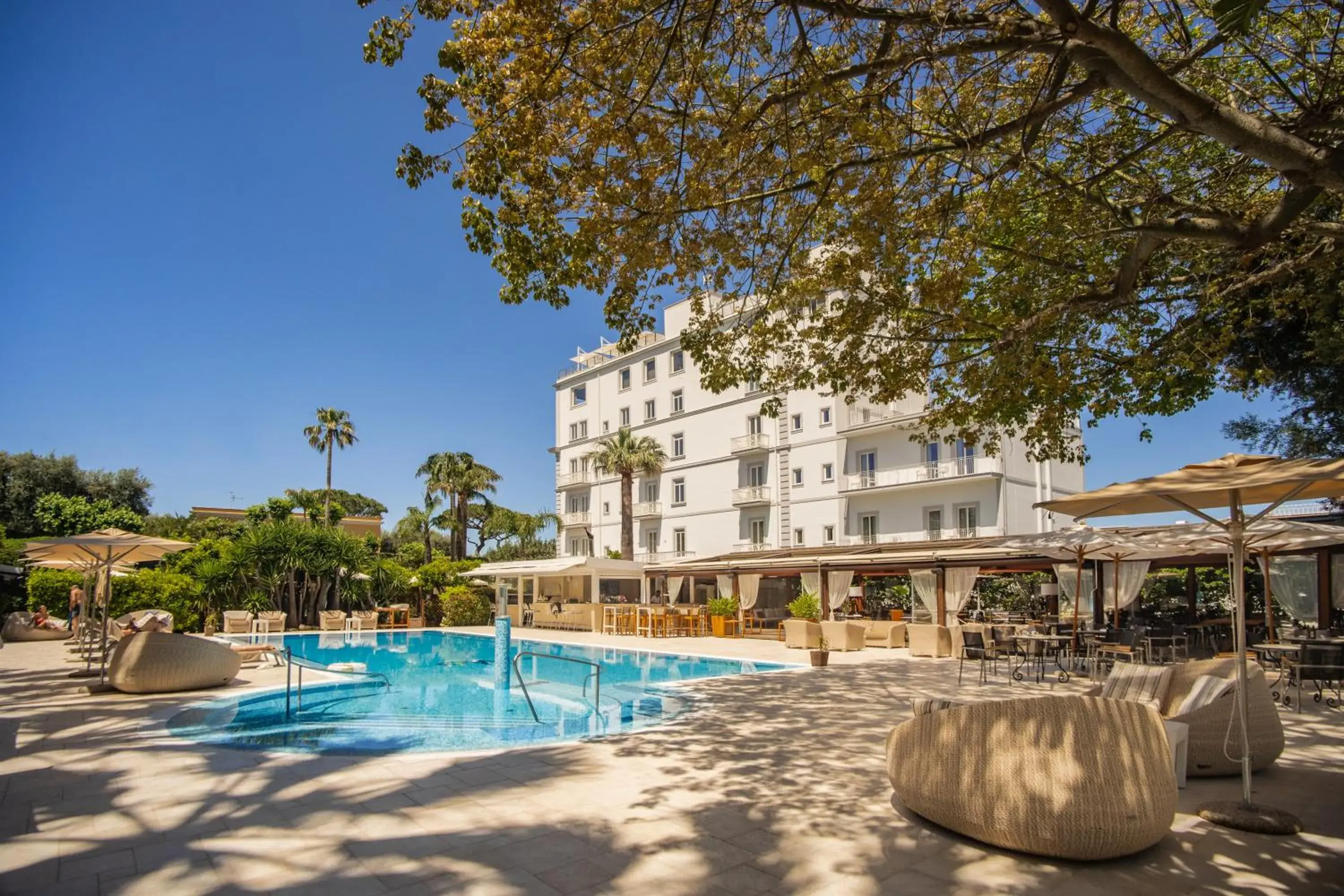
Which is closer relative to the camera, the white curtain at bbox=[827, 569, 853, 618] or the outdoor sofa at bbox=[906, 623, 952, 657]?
the outdoor sofa at bbox=[906, 623, 952, 657]

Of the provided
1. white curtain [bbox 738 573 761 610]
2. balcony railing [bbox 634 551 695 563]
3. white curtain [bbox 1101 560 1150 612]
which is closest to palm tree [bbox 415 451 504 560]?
balcony railing [bbox 634 551 695 563]

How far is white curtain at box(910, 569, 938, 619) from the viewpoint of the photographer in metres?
17.8

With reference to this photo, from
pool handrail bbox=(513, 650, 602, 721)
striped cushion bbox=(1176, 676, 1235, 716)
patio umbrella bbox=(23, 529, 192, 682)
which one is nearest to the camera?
striped cushion bbox=(1176, 676, 1235, 716)

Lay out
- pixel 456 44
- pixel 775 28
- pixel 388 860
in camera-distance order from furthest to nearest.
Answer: pixel 775 28, pixel 456 44, pixel 388 860

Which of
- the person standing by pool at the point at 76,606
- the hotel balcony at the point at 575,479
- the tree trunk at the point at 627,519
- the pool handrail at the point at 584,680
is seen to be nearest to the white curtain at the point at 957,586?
the pool handrail at the point at 584,680

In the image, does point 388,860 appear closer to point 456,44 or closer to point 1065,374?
point 456,44

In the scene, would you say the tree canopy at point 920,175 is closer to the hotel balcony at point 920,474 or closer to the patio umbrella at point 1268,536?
the patio umbrella at point 1268,536

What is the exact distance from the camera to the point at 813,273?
8.26 m

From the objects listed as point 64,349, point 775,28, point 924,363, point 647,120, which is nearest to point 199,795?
point 647,120

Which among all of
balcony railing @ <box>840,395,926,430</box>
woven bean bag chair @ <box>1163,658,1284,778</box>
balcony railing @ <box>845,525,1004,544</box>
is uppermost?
balcony railing @ <box>840,395,926,430</box>

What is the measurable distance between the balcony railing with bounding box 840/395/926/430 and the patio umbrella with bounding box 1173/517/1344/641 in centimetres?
1696

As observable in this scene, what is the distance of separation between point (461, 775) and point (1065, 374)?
7.31 m

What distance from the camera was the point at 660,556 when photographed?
36656mm

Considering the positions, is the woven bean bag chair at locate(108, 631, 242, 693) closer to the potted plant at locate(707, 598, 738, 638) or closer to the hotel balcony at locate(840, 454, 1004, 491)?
the potted plant at locate(707, 598, 738, 638)
